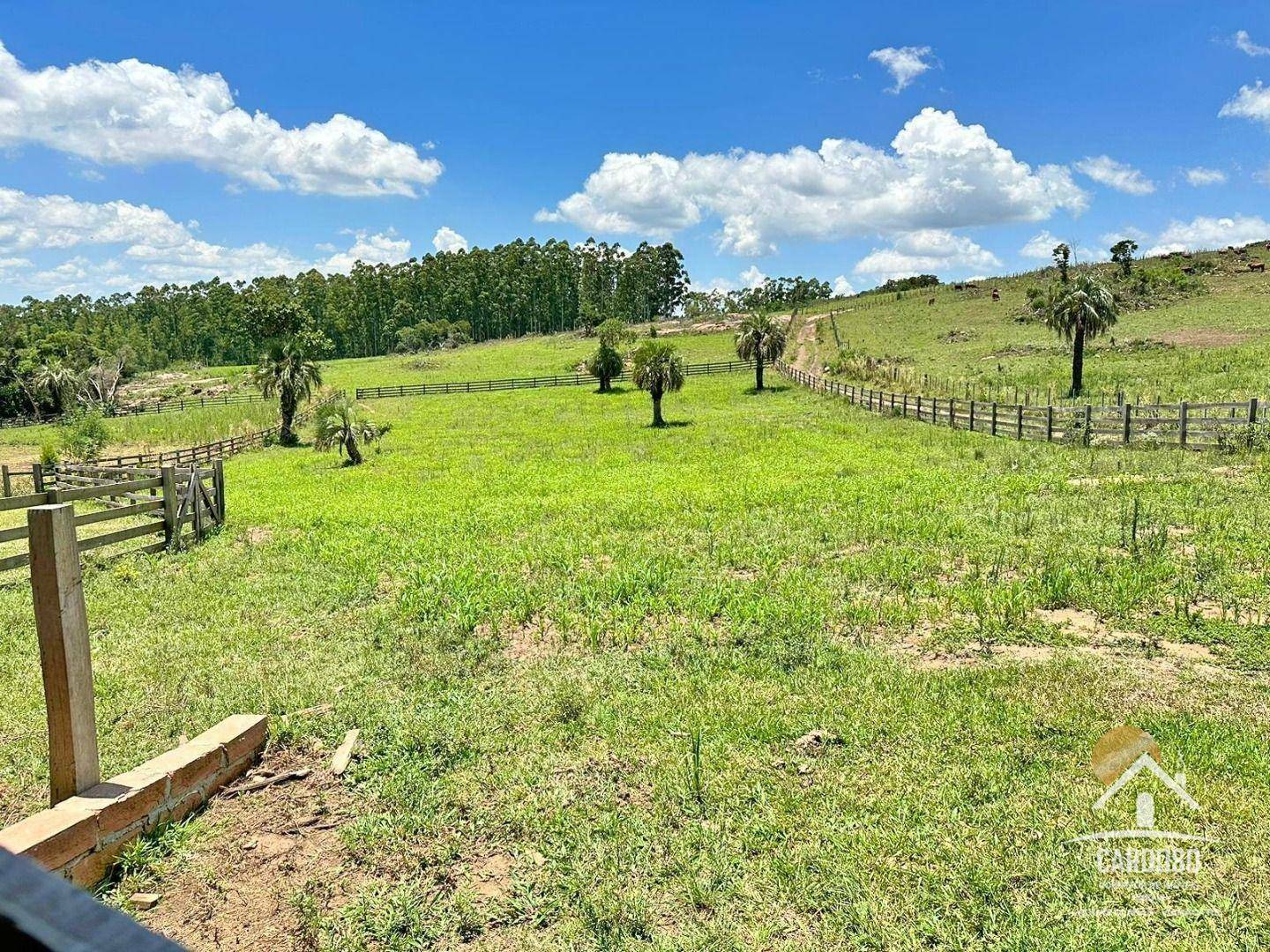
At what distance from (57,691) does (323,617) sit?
4506 millimetres

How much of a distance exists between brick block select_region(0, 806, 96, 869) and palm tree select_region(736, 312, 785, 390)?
45933 mm

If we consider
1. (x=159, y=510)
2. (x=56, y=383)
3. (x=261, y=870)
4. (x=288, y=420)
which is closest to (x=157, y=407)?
(x=56, y=383)

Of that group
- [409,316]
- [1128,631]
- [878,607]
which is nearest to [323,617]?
[878,607]

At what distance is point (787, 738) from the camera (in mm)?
5746

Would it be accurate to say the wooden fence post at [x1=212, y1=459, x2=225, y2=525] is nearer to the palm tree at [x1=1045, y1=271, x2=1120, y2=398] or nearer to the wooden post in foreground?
the wooden post in foreground

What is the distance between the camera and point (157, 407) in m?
59.8

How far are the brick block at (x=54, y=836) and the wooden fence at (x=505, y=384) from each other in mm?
52198

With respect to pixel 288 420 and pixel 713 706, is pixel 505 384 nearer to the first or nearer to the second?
pixel 288 420

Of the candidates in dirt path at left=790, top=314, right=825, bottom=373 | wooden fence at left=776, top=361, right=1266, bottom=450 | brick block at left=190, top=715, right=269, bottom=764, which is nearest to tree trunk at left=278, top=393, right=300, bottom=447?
wooden fence at left=776, top=361, right=1266, bottom=450

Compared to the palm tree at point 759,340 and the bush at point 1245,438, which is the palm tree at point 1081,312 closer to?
the bush at point 1245,438

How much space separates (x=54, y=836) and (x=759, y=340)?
47293 mm

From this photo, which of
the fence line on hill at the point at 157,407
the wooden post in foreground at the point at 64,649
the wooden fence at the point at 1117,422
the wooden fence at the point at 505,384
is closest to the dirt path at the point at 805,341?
the wooden fence at the point at 505,384

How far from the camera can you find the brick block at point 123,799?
4398 mm

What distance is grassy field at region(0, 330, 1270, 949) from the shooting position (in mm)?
4129
